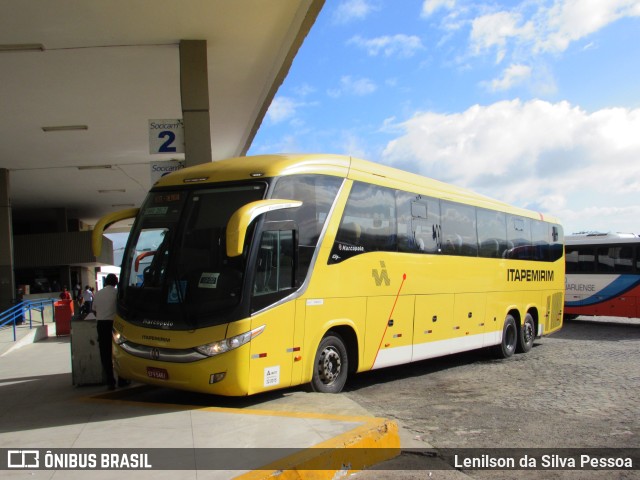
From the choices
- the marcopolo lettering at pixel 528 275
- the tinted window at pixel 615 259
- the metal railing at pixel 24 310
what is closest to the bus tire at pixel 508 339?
the marcopolo lettering at pixel 528 275

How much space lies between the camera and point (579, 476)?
17.1ft

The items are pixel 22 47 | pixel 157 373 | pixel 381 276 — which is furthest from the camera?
pixel 22 47

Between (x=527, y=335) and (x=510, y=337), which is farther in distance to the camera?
(x=527, y=335)

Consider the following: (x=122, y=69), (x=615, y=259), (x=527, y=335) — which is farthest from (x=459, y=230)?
(x=615, y=259)

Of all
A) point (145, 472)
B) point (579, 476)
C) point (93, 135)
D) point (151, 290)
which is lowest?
point (579, 476)

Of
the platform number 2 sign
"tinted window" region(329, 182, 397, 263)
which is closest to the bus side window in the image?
"tinted window" region(329, 182, 397, 263)

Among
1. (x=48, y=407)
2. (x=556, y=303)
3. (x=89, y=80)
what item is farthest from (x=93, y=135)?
(x=556, y=303)

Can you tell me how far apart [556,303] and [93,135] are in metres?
15.9

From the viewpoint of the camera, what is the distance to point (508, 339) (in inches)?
535

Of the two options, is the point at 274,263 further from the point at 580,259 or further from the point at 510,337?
the point at 580,259

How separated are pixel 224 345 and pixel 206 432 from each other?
1128 millimetres

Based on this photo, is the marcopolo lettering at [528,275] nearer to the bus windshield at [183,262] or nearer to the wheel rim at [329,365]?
the wheel rim at [329,365]

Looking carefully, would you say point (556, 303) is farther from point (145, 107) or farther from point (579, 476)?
point (145, 107)

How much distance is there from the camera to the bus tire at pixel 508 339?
1320cm
